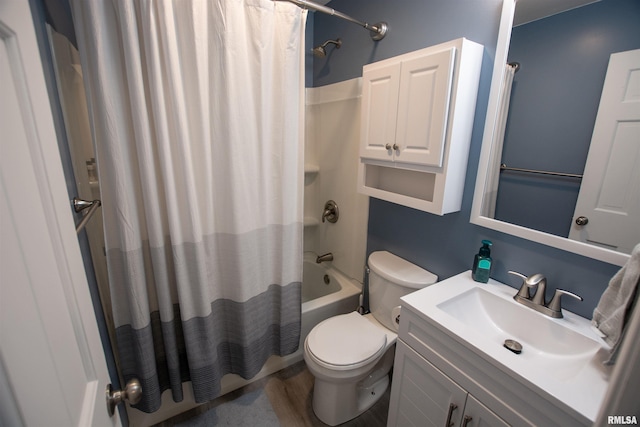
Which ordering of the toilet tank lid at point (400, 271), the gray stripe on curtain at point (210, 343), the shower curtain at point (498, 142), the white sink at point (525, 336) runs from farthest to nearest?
the toilet tank lid at point (400, 271) < the gray stripe on curtain at point (210, 343) < the shower curtain at point (498, 142) < the white sink at point (525, 336)

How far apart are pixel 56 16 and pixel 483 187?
72.0 inches

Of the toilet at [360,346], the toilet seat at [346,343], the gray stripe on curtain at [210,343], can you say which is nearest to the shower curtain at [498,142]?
the toilet at [360,346]

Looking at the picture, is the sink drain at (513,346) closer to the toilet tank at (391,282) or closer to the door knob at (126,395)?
the toilet tank at (391,282)

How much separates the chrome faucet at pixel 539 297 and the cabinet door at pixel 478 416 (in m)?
0.43

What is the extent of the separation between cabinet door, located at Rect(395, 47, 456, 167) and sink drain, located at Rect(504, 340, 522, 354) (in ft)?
2.50

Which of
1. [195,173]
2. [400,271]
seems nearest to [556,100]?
[400,271]

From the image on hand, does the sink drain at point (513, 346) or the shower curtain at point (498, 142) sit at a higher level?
the shower curtain at point (498, 142)

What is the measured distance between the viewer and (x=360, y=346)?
57.1 inches

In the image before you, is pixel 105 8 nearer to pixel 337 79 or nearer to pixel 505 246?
pixel 337 79

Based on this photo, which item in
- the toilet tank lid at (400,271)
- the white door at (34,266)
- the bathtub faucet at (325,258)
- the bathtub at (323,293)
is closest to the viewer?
the white door at (34,266)

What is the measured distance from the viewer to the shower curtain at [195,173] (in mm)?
1062

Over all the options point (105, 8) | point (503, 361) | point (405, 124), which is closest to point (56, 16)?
point (105, 8)

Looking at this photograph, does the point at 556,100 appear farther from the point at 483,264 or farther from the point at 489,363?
the point at 489,363

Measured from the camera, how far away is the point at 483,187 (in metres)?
1.26
